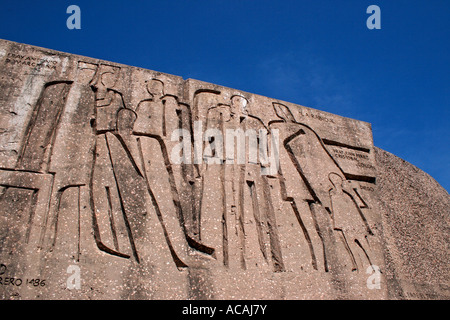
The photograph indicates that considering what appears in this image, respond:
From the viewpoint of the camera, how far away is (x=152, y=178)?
4.36 meters

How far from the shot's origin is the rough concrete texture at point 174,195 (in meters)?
3.84

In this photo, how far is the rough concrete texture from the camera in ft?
12.6

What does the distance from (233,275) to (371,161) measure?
242 centimetres

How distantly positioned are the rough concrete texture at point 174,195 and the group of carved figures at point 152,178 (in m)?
0.01

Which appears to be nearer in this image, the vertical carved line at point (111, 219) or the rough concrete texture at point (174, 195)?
the rough concrete texture at point (174, 195)

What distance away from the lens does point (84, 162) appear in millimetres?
4184

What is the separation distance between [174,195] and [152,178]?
0.24 metres

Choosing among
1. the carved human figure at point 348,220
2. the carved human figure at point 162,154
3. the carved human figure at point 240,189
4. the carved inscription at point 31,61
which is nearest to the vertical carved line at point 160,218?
the carved human figure at point 162,154

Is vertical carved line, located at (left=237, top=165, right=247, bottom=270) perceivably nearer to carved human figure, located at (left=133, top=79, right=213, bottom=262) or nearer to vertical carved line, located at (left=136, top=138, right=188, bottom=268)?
carved human figure, located at (left=133, top=79, right=213, bottom=262)

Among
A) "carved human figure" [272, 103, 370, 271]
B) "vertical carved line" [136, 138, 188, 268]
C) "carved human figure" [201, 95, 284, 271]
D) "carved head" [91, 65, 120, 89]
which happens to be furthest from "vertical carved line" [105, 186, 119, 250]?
"carved human figure" [272, 103, 370, 271]

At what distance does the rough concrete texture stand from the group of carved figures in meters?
0.01

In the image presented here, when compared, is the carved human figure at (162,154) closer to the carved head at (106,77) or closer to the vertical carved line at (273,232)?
the carved head at (106,77)
